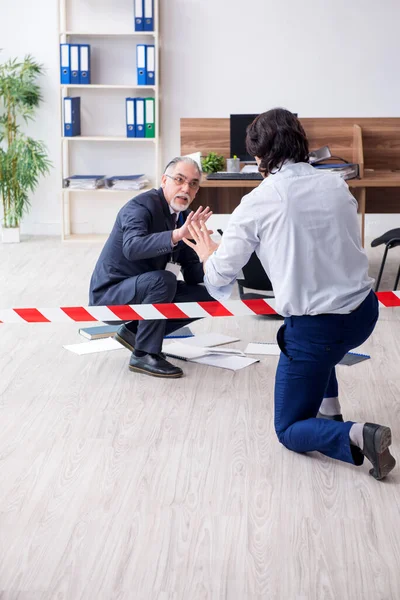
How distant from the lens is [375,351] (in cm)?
408

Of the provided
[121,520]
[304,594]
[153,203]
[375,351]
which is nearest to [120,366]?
[153,203]

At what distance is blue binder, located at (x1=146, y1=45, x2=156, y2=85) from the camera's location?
674 cm

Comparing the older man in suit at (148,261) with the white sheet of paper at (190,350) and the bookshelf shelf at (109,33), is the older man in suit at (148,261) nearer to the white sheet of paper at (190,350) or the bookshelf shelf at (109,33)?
the white sheet of paper at (190,350)

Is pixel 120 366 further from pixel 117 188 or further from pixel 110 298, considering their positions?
pixel 117 188

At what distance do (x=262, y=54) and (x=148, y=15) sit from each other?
98 centimetres

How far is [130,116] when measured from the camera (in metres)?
6.88

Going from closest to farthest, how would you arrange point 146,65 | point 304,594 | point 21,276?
1. point 304,594
2. point 21,276
3. point 146,65

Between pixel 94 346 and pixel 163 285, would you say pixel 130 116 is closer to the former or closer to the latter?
pixel 94 346

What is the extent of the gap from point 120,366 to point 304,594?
6.34 ft

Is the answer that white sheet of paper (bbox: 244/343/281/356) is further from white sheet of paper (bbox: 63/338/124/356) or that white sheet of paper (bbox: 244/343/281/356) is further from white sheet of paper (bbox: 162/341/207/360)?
white sheet of paper (bbox: 63/338/124/356)

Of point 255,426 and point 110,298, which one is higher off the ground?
point 110,298

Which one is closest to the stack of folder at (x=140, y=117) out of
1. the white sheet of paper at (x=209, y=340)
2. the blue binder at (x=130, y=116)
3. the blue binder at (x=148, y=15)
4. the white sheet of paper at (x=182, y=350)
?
the blue binder at (x=130, y=116)

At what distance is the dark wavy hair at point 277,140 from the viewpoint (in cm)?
261

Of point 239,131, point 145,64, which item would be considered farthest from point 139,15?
point 239,131
